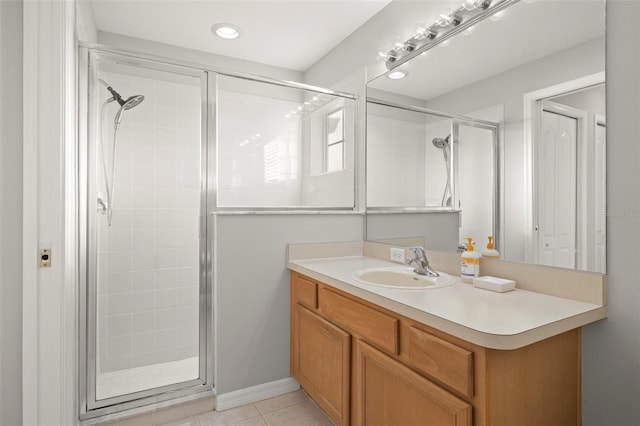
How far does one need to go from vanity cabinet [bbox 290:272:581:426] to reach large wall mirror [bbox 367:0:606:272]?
442 millimetres

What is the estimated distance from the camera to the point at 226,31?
2.57 m

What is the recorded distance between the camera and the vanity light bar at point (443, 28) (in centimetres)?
159

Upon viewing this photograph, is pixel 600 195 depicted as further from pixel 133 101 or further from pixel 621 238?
pixel 133 101

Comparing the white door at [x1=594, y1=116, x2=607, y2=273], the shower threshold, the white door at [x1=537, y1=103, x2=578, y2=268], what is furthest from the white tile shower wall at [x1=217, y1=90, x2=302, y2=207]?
the white door at [x1=594, y1=116, x2=607, y2=273]

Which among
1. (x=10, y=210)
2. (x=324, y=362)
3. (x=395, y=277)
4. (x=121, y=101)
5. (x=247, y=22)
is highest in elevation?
(x=247, y=22)

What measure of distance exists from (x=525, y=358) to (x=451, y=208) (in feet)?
3.01

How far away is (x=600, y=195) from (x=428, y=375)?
0.87m

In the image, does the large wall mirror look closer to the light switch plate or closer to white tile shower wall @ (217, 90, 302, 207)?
white tile shower wall @ (217, 90, 302, 207)

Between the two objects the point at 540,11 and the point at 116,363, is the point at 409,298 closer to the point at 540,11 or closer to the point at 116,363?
the point at 540,11

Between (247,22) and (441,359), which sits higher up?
(247,22)

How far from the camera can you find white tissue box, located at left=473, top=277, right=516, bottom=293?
4.56ft

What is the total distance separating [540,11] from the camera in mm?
1384

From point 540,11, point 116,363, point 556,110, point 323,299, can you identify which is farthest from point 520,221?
point 116,363

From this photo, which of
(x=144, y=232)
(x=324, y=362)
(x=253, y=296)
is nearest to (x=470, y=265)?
(x=324, y=362)
